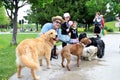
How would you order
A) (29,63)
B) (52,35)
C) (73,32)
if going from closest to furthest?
(29,63)
(52,35)
(73,32)

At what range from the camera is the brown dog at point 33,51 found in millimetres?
7880

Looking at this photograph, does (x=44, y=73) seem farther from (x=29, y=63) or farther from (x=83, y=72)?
(x=29, y=63)

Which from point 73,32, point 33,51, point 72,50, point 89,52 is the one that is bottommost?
point 89,52

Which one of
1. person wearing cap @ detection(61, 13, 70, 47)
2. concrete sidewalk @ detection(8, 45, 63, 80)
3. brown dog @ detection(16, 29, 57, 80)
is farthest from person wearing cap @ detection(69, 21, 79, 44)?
brown dog @ detection(16, 29, 57, 80)

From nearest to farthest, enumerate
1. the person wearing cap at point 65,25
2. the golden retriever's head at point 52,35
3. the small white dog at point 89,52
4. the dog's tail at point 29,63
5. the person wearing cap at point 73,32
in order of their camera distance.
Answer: the dog's tail at point 29,63
the golden retriever's head at point 52,35
the person wearing cap at point 65,25
the small white dog at point 89,52
the person wearing cap at point 73,32

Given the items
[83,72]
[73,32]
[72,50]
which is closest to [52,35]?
[72,50]

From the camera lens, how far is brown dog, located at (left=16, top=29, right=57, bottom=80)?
7.88 meters

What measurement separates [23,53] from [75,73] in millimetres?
2265

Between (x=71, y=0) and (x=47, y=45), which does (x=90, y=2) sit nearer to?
(x=71, y=0)

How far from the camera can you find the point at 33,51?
8.44 m

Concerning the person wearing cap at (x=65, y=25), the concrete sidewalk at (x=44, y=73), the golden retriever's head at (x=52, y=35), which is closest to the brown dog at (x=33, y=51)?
the golden retriever's head at (x=52, y=35)

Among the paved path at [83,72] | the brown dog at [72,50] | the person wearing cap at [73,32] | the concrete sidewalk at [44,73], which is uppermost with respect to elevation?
the person wearing cap at [73,32]

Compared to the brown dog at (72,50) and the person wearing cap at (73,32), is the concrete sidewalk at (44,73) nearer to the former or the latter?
the brown dog at (72,50)

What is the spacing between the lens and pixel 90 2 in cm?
4956
